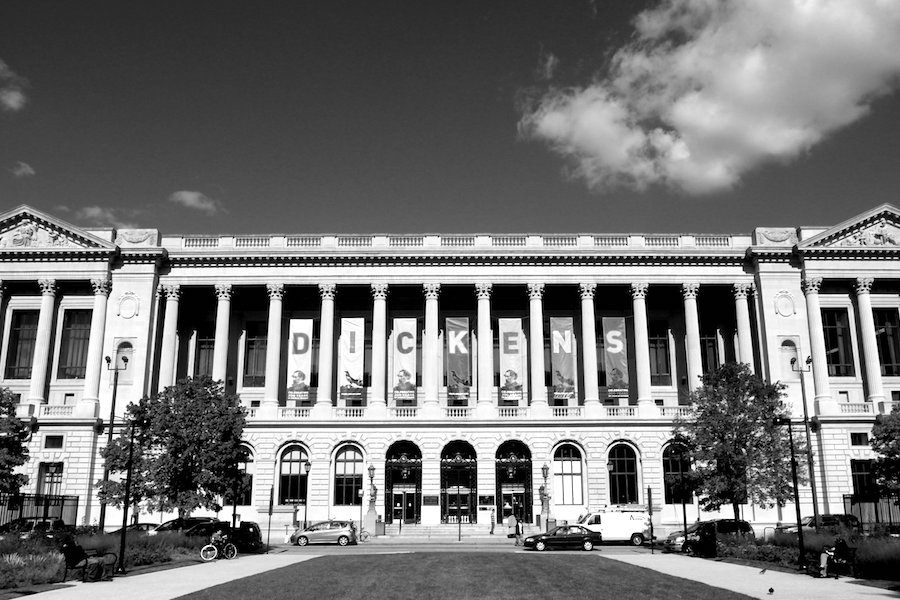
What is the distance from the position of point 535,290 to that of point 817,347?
22.7 m

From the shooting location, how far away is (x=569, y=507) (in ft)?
203

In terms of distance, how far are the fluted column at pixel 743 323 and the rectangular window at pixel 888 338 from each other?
10595 mm

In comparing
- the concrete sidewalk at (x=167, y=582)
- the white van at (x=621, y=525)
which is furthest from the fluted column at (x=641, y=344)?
the concrete sidewalk at (x=167, y=582)

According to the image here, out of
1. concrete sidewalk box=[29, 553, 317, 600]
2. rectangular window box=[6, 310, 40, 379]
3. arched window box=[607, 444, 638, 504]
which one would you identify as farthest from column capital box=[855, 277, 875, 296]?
rectangular window box=[6, 310, 40, 379]

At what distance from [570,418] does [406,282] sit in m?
17.4

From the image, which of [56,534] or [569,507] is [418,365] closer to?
[569,507]

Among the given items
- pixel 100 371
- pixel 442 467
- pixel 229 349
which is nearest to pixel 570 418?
pixel 442 467

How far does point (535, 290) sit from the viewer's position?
67.0 m

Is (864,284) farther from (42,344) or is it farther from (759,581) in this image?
(42,344)

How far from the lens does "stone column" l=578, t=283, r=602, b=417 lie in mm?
64500

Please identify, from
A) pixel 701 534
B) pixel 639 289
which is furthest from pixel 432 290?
pixel 701 534

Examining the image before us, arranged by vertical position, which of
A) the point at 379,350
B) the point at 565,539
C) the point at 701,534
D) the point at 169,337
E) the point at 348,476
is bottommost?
the point at 565,539

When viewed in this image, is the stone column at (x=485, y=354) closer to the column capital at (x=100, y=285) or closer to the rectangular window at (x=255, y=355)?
the rectangular window at (x=255, y=355)

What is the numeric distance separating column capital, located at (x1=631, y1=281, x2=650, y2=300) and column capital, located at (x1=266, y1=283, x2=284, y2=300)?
95.9ft
